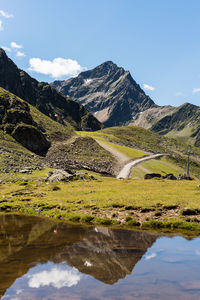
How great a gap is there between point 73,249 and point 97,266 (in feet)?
11.3

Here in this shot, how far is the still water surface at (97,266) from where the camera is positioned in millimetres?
10641

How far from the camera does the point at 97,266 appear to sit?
13.7 m

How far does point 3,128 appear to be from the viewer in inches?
4385

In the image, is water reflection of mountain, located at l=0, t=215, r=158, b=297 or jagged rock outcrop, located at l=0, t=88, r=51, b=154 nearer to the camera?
water reflection of mountain, located at l=0, t=215, r=158, b=297

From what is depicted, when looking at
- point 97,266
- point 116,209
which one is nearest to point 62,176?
point 116,209

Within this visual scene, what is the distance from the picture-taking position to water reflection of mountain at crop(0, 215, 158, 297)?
13.0m

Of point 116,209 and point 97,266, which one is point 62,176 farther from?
point 97,266

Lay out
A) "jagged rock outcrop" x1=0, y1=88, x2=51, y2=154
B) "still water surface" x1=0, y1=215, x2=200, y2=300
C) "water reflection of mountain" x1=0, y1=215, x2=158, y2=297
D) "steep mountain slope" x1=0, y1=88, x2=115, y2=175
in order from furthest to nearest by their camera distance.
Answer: "jagged rock outcrop" x1=0, y1=88, x2=51, y2=154 → "steep mountain slope" x1=0, y1=88, x2=115, y2=175 → "water reflection of mountain" x1=0, y1=215, x2=158, y2=297 → "still water surface" x1=0, y1=215, x2=200, y2=300

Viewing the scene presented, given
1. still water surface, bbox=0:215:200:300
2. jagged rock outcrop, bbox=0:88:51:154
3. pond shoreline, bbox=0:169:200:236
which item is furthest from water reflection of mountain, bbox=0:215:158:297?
jagged rock outcrop, bbox=0:88:51:154

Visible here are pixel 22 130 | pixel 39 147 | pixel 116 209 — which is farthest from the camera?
pixel 22 130

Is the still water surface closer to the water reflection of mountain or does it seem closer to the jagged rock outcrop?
the water reflection of mountain

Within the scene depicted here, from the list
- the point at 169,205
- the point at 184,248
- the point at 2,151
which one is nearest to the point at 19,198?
the point at 169,205

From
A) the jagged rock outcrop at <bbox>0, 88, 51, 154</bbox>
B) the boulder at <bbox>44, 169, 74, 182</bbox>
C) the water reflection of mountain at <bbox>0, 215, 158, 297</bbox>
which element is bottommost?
the boulder at <bbox>44, 169, 74, 182</bbox>

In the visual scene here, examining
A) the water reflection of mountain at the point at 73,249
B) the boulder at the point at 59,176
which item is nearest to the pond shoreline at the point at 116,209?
the water reflection of mountain at the point at 73,249
